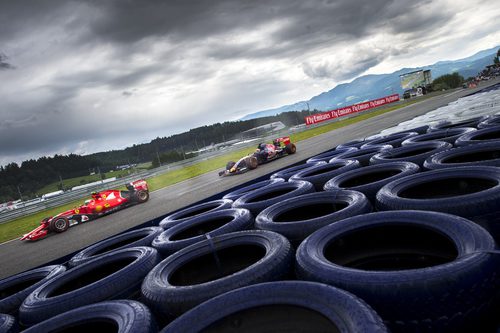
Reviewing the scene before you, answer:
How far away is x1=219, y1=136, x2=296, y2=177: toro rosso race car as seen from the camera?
16000 millimetres

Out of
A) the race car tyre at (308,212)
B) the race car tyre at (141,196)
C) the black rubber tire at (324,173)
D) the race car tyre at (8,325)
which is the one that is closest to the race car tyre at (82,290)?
the race car tyre at (8,325)

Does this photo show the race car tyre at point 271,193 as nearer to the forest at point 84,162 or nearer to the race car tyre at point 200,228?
the race car tyre at point 200,228

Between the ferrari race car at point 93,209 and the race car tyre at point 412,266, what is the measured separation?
12076 mm

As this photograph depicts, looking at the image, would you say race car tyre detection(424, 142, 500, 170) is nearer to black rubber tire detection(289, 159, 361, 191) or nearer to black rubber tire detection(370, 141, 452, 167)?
black rubber tire detection(370, 141, 452, 167)

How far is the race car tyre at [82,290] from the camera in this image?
2711mm

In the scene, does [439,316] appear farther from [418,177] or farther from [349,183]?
[349,183]

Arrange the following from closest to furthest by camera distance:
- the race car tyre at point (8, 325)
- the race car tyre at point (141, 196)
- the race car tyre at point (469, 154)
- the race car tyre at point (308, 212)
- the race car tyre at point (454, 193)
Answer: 1. the race car tyre at point (454, 193)
2. the race car tyre at point (8, 325)
3. the race car tyre at point (308, 212)
4. the race car tyre at point (469, 154)
5. the race car tyre at point (141, 196)

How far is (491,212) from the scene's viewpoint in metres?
2.35

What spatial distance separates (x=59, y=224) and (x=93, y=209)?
151cm

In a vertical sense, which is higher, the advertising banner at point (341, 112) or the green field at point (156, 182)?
the advertising banner at point (341, 112)

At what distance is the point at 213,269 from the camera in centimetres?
304

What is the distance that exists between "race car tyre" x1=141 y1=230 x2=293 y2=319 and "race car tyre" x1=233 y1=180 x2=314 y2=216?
111cm

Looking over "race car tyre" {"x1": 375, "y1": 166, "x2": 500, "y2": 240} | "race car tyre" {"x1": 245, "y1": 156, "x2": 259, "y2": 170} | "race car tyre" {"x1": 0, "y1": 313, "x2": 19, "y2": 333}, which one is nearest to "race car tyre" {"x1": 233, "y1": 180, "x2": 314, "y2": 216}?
"race car tyre" {"x1": 375, "y1": 166, "x2": 500, "y2": 240}

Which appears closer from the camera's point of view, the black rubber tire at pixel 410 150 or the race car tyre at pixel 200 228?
the race car tyre at pixel 200 228
